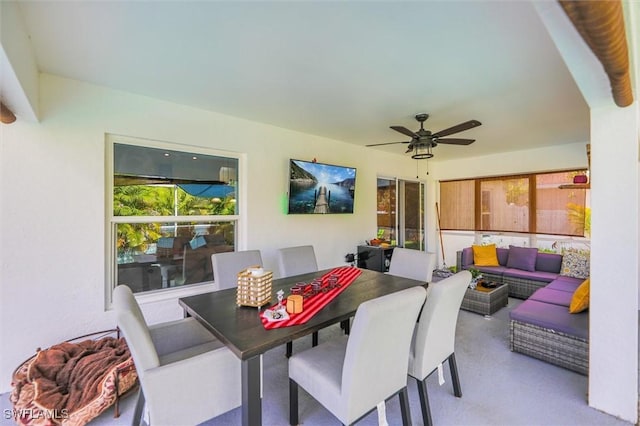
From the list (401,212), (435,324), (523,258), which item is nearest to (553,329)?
(435,324)

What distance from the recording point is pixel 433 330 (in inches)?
70.9

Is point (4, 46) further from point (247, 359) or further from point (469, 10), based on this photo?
point (469, 10)

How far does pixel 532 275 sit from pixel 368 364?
4216 millimetres

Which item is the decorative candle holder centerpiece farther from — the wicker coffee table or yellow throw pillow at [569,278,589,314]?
the wicker coffee table

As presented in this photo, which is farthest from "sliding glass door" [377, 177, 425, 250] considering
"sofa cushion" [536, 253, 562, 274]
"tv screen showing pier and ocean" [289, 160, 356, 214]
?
"sofa cushion" [536, 253, 562, 274]

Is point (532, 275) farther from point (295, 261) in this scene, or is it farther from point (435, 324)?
point (295, 261)

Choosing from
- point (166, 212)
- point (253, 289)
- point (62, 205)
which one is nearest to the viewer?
point (253, 289)

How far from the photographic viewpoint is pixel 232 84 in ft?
8.27

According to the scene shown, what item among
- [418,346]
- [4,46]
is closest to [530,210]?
[418,346]

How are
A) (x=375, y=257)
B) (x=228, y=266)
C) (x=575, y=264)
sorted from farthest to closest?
(x=375, y=257), (x=575, y=264), (x=228, y=266)

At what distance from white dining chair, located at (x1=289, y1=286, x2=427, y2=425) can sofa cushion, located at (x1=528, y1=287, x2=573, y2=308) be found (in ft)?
7.84

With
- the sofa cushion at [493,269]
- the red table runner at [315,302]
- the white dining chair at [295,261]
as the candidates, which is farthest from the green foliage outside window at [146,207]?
the sofa cushion at [493,269]

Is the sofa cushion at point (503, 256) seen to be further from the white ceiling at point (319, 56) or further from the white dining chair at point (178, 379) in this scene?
the white dining chair at point (178, 379)

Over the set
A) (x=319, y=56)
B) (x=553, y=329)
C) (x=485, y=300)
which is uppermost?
(x=319, y=56)
